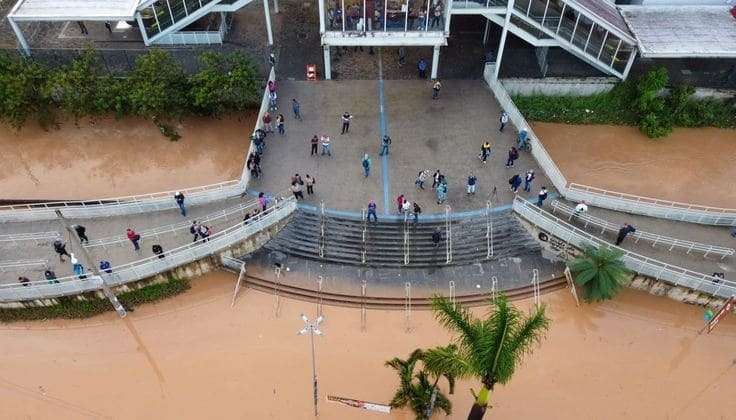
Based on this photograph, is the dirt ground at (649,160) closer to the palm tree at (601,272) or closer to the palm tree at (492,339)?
the palm tree at (601,272)

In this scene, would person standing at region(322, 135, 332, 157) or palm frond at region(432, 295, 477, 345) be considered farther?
person standing at region(322, 135, 332, 157)

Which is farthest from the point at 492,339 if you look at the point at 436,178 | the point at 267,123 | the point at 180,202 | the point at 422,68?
the point at 422,68

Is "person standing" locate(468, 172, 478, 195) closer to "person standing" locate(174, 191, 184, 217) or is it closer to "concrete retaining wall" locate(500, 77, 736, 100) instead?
"concrete retaining wall" locate(500, 77, 736, 100)

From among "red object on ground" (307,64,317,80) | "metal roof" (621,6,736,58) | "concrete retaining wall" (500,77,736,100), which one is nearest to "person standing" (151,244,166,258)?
"red object on ground" (307,64,317,80)

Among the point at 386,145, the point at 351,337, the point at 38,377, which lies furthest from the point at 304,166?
the point at 38,377

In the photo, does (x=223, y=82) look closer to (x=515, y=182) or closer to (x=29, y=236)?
(x=29, y=236)

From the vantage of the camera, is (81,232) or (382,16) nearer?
(81,232)
